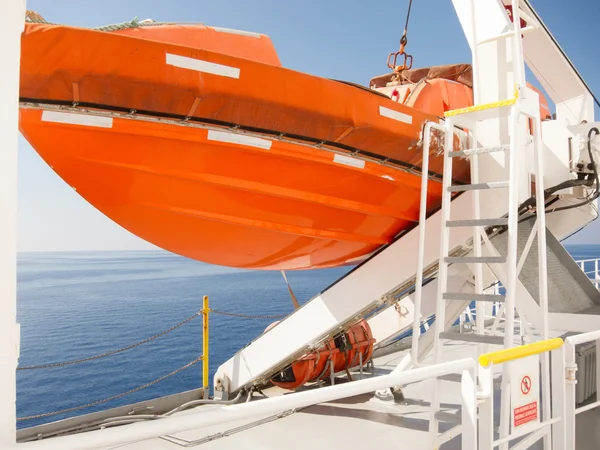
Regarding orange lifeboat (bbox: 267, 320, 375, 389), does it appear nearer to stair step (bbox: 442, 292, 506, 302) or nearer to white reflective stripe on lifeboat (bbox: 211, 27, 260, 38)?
stair step (bbox: 442, 292, 506, 302)

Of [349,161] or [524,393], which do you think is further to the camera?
[349,161]

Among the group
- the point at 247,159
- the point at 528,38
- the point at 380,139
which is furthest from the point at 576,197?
the point at 247,159

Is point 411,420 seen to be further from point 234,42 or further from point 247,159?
point 234,42

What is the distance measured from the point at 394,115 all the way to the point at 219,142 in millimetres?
924

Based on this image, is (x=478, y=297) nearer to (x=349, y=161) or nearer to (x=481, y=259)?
(x=481, y=259)

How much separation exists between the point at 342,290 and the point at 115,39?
197 centimetres

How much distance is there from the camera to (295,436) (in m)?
3.01

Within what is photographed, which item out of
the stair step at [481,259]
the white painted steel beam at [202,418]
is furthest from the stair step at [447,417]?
the white painted steel beam at [202,418]

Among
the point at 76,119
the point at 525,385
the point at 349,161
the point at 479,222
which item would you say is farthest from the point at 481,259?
the point at 76,119

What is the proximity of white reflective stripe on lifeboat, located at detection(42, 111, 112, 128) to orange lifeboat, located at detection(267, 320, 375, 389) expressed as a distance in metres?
2.45

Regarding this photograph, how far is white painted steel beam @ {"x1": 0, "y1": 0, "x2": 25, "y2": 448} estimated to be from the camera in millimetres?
855

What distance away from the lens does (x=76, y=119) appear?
6.75 ft

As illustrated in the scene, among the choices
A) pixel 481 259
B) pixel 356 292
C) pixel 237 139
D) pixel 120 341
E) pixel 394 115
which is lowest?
pixel 120 341

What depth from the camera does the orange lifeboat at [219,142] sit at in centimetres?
195
